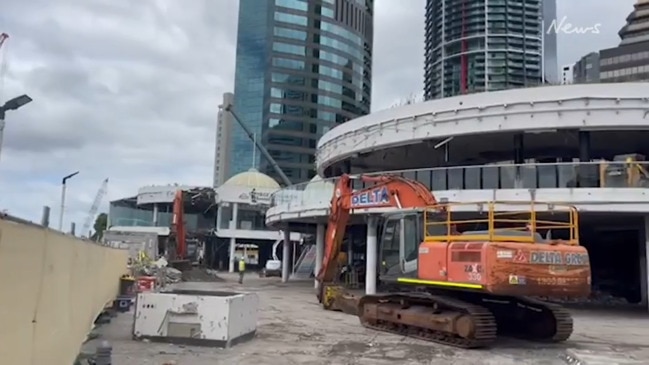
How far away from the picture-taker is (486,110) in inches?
949

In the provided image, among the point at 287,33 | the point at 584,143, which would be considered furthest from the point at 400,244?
the point at 287,33

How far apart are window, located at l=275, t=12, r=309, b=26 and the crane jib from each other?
91864 millimetres

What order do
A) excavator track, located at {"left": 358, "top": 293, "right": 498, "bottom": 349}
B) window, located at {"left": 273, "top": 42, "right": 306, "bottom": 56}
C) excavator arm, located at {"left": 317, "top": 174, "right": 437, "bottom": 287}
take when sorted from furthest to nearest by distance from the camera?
window, located at {"left": 273, "top": 42, "right": 306, "bottom": 56}, excavator arm, located at {"left": 317, "top": 174, "right": 437, "bottom": 287}, excavator track, located at {"left": 358, "top": 293, "right": 498, "bottom": 349}

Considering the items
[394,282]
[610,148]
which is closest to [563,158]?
[610,148]

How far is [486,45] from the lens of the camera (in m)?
82.2

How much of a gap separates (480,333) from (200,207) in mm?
51880

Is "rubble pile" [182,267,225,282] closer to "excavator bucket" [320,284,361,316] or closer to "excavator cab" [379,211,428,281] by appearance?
"excavator bucket" [320,284,361,316]

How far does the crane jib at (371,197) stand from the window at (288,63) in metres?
89.0

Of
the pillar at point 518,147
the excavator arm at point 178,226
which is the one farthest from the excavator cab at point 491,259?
the excavator arm at point 178,226

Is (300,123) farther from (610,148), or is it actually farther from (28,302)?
(28,302)

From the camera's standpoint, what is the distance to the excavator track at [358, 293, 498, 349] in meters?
12.8

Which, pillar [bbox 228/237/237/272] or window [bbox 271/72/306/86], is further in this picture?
window [bbox 271/72/306/86]

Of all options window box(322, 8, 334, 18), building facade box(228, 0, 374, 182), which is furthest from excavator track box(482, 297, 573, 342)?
window box(322, 8, 334, 18)

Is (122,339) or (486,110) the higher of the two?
(486,110)
